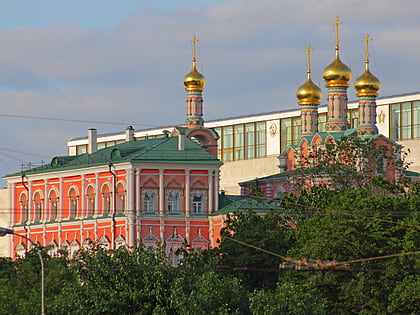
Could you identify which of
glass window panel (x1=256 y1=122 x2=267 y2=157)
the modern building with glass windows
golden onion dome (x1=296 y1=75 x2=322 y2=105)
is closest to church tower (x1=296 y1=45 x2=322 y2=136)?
golden onion dome (x1=296 y1=75 x2=322 y2=105)

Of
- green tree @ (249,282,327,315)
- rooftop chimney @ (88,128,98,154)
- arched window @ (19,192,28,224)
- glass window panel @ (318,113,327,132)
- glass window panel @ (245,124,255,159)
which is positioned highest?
glass window panel @ (318,113,327,132)

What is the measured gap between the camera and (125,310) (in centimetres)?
7988

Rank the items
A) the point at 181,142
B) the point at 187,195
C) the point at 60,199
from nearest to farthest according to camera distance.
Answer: the point at 187,195 → the point at 181,142 → the point at 60,199

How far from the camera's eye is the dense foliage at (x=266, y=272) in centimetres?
8000

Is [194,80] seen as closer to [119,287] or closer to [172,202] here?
[172,202]

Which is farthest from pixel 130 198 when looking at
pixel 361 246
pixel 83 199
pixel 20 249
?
pixel 361 246

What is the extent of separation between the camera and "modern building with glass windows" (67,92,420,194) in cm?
14475

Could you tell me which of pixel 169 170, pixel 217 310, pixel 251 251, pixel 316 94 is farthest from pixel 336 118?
pixel 217 310

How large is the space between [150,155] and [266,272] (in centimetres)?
2014

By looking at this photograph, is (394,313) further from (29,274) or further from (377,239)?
(29,274)

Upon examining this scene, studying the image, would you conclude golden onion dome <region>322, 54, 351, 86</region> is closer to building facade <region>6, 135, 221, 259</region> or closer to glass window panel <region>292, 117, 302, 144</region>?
building facade <region>6, 135, 221, 259</region>

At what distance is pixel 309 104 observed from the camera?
12975cm

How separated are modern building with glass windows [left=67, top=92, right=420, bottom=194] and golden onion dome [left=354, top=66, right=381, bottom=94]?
56.2 ft

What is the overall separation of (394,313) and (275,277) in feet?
31.0
